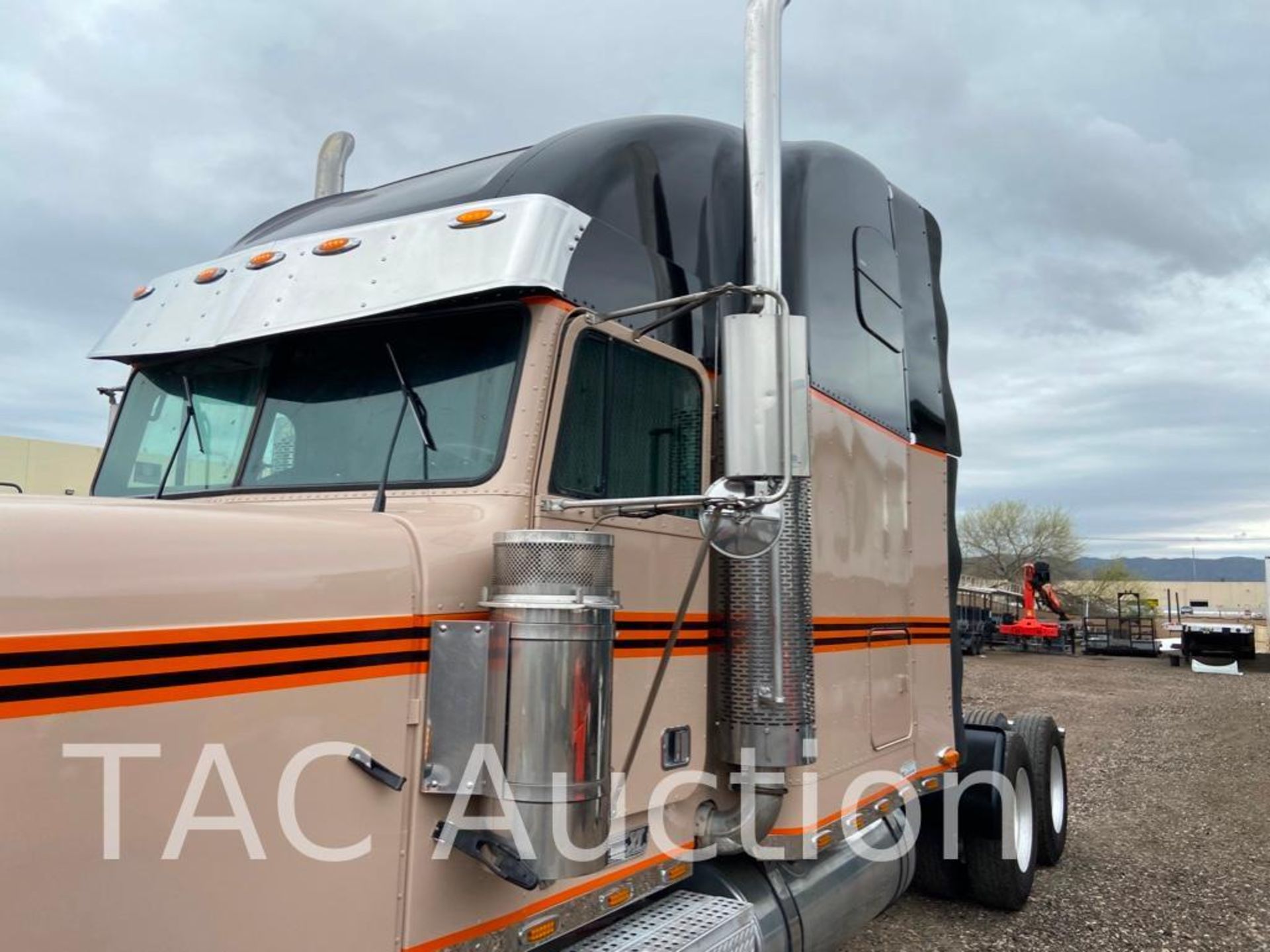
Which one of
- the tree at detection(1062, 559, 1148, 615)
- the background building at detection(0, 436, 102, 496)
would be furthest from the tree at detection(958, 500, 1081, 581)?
the background building at detection(0, 436, 102, 496)

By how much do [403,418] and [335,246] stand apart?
610mm

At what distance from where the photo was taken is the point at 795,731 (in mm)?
3400

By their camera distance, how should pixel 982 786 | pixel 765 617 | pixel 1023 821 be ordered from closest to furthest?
pixel 765 617 → pixel 982 786 → pixel 1023 821

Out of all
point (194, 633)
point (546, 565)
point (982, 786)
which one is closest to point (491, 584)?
point (546, 565)

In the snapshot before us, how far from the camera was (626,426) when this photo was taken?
10.6 feet

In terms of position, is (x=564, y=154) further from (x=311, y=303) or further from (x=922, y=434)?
(x=922, y=434)

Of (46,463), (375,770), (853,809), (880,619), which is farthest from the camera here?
(46,463)

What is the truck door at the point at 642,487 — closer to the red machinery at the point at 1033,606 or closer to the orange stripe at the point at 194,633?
the orange stripe at the point at 194,633

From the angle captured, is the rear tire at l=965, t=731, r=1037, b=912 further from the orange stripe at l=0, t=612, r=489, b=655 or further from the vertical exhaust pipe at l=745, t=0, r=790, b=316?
the orange stripe at l=0, t=612, r=489, b=655

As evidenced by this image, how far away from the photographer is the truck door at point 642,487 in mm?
2955

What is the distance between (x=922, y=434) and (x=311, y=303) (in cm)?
323

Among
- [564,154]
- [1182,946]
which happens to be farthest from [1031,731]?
[564,154]

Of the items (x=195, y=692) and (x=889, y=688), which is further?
(x=889, y=688)

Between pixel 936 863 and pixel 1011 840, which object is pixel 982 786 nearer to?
pixel 1011 840
